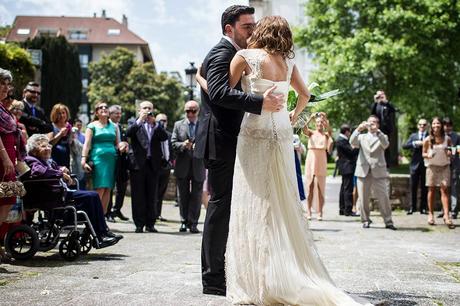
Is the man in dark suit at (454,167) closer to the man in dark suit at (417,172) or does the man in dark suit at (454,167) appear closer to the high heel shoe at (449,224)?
the man in dark suit at (417,172)

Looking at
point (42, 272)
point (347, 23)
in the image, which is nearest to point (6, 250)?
point (42, 272)

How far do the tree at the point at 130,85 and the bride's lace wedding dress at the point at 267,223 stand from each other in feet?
210

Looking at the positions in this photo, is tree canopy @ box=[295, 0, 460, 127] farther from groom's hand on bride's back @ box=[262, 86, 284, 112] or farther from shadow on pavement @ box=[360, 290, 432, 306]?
groom's hand on bride's back @ box=[262, 86, 284, 112]

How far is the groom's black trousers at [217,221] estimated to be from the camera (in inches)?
202

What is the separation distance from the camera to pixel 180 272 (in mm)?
6262

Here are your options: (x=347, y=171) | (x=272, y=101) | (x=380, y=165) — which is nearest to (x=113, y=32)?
(x=347, y=171)

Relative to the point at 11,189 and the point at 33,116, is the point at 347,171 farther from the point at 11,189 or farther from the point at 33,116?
the point at 11,189

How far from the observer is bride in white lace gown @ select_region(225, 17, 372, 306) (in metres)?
4.55

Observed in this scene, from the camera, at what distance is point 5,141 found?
663cm

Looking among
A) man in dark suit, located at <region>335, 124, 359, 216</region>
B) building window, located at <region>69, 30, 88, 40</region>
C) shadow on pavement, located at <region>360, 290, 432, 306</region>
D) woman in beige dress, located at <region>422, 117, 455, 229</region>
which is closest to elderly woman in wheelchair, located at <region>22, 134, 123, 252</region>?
shadow on pavement, located at <region>360, 290, 432, 306</region>

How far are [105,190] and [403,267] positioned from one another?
5.55 metres

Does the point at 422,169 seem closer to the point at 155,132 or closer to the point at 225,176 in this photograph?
the point at 155,132

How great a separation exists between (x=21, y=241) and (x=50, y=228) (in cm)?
43

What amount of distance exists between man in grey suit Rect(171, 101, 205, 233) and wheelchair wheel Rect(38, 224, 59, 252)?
3721mm
